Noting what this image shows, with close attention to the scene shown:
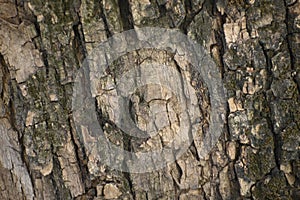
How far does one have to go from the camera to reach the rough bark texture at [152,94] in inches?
64.1

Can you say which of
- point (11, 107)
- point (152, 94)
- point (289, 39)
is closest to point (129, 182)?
point (152, 94)

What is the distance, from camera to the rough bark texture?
5.34ft

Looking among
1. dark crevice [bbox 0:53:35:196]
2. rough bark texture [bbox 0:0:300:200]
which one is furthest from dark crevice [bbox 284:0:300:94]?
dark crevice [bbox 0:53:35:196]

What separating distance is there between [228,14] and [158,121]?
0.45m

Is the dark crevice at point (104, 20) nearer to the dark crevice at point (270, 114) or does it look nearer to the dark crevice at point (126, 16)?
the dark crevice at point (126, 16)

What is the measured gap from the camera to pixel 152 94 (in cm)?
170

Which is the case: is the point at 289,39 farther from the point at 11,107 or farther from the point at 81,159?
the point at 11,107

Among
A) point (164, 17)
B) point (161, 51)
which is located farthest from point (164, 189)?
point (164, 17)

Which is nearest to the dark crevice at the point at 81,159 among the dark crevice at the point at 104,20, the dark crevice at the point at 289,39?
the dark crevice at the point at 104,20

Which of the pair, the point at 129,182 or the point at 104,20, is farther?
the point at 129,182

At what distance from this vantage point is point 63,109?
1.71 metres

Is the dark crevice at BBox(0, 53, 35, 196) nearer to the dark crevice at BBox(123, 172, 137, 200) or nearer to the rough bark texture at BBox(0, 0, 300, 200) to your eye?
the rough bark texture at BBox(0, 0, 300, 200)

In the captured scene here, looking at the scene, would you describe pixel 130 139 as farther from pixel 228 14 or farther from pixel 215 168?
pixel 228 14

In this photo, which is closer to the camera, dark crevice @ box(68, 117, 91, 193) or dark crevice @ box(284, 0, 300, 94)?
dark crevice @ box(284, 0, 300, 94)
